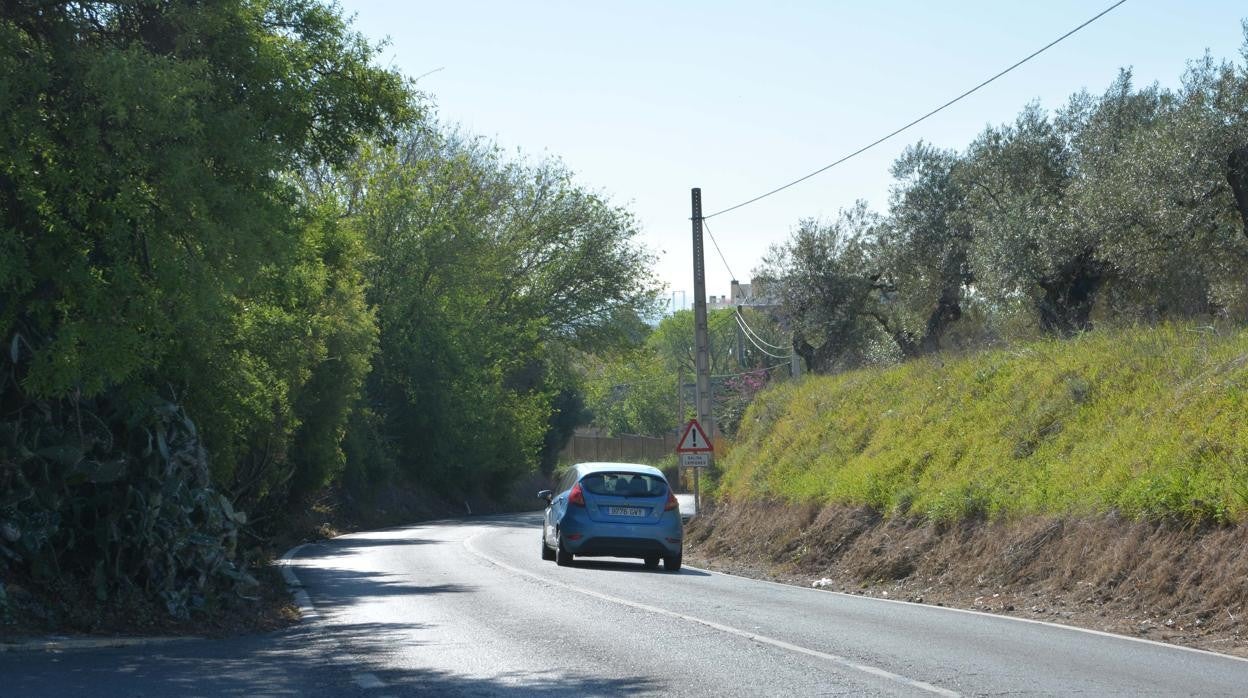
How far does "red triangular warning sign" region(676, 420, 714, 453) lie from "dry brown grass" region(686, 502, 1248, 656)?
14.6 feet

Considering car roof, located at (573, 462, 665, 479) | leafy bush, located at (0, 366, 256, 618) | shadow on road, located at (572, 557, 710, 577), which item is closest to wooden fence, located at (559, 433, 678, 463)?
shadow on road, located at (572, 557, 710, 577)

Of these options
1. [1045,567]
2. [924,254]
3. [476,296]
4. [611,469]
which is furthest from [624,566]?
[476,296]

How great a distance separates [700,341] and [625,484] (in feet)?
28.6

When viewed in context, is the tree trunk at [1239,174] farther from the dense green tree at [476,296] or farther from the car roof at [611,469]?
the dense green tree at [476,296]

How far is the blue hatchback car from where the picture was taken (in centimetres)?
2055

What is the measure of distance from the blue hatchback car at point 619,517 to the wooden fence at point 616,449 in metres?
65.9

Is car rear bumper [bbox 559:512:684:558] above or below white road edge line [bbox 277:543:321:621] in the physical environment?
above

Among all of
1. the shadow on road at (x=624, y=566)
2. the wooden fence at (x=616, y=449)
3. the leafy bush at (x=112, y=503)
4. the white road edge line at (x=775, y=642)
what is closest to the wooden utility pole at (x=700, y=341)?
the shadow on road at (x=624, y=566)

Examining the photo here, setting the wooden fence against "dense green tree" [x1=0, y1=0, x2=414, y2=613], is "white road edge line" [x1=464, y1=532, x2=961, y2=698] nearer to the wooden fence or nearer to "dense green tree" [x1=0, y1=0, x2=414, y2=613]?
"dense green tree" [x1=0, y1=0, x2=414, y2=613]

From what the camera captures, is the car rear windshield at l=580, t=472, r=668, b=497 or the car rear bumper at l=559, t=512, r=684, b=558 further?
the car rear windshield at l=580, t=472, r=668, b=497

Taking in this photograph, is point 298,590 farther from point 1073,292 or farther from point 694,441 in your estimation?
point 1073,292

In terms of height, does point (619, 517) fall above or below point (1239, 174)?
below

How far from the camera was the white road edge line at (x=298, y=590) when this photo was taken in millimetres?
14266

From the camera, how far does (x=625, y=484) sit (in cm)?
2086
